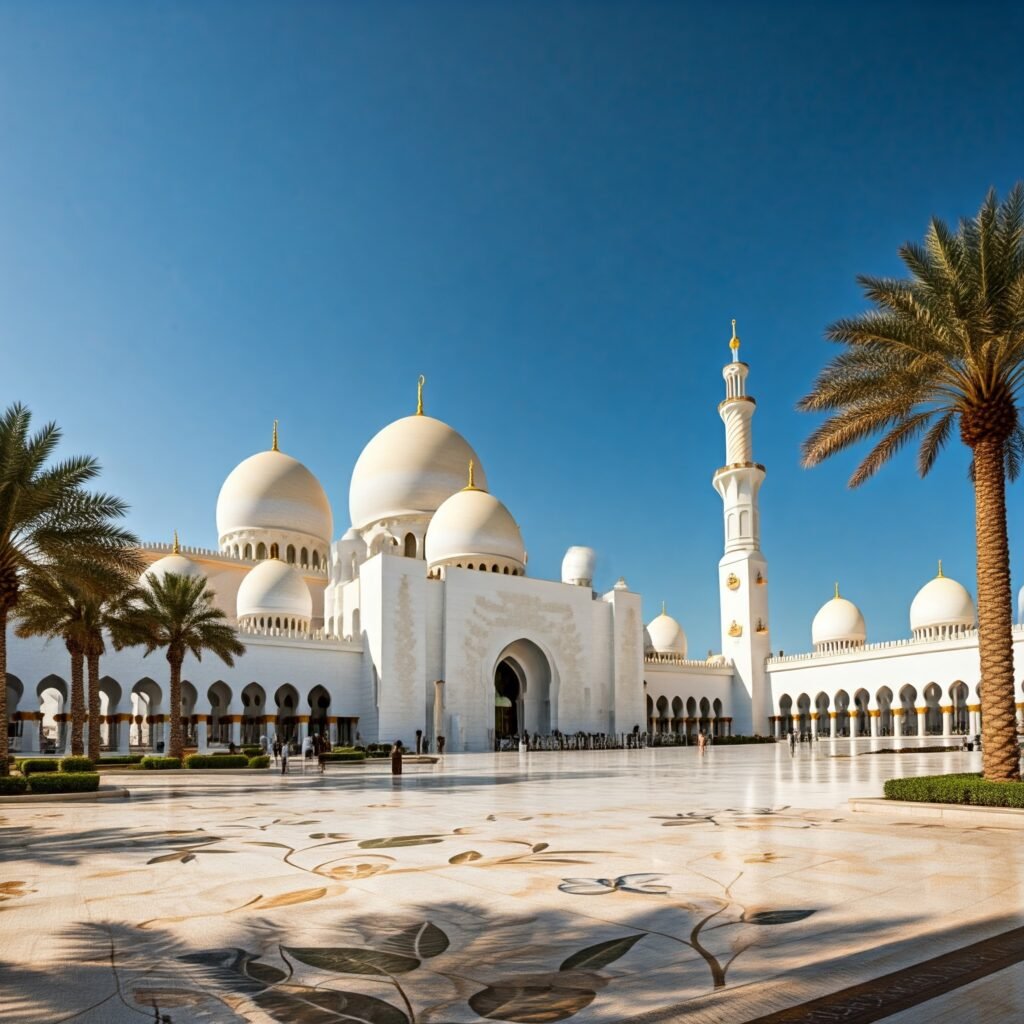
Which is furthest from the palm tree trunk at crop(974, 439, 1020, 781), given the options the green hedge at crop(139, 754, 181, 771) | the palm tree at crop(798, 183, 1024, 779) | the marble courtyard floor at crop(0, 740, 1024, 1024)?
the green hedge at crop(139, 754, 181, 771)

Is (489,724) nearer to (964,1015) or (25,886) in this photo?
(25,886)

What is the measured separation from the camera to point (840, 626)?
53250mm

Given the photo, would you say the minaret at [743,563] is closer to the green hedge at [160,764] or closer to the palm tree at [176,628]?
the palm tree at [176,628]

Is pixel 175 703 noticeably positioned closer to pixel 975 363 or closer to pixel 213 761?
pixel 213 761

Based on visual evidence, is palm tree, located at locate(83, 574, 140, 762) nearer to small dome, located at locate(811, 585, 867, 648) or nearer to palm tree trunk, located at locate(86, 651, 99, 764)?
palm tree trunk, located at locate(86, 651, 99, 764)

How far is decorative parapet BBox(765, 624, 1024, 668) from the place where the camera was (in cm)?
4012

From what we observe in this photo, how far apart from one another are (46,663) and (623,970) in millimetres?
30433

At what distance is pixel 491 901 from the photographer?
5.54 m

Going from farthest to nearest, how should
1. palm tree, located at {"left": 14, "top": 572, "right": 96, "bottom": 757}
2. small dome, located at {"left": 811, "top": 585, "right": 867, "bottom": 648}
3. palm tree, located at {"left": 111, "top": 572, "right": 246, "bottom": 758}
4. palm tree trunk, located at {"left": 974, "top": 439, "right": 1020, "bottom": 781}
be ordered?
small dome, located at {"left": 811, "top": 585, "right": 867, "bottom": 648}, palm tree, located at {"left": 111, "top": 572, "right": 246, "bottom": 758}, palm tree, located at {"left": 14, "top": 572, "right": 96, "bottom": 757}, palm tree trunk, located at {"left": 974, "top": 439, "right": 1020, "bottom": 781}

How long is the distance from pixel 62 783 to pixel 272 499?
31658 millimetres

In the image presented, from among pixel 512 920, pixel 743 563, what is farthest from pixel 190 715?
pixel 512 920

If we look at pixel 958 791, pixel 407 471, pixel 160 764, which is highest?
pixel 407 471

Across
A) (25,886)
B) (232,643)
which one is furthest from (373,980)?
(232,643)

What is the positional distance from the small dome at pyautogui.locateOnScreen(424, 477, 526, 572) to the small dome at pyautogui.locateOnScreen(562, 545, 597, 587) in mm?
11854
